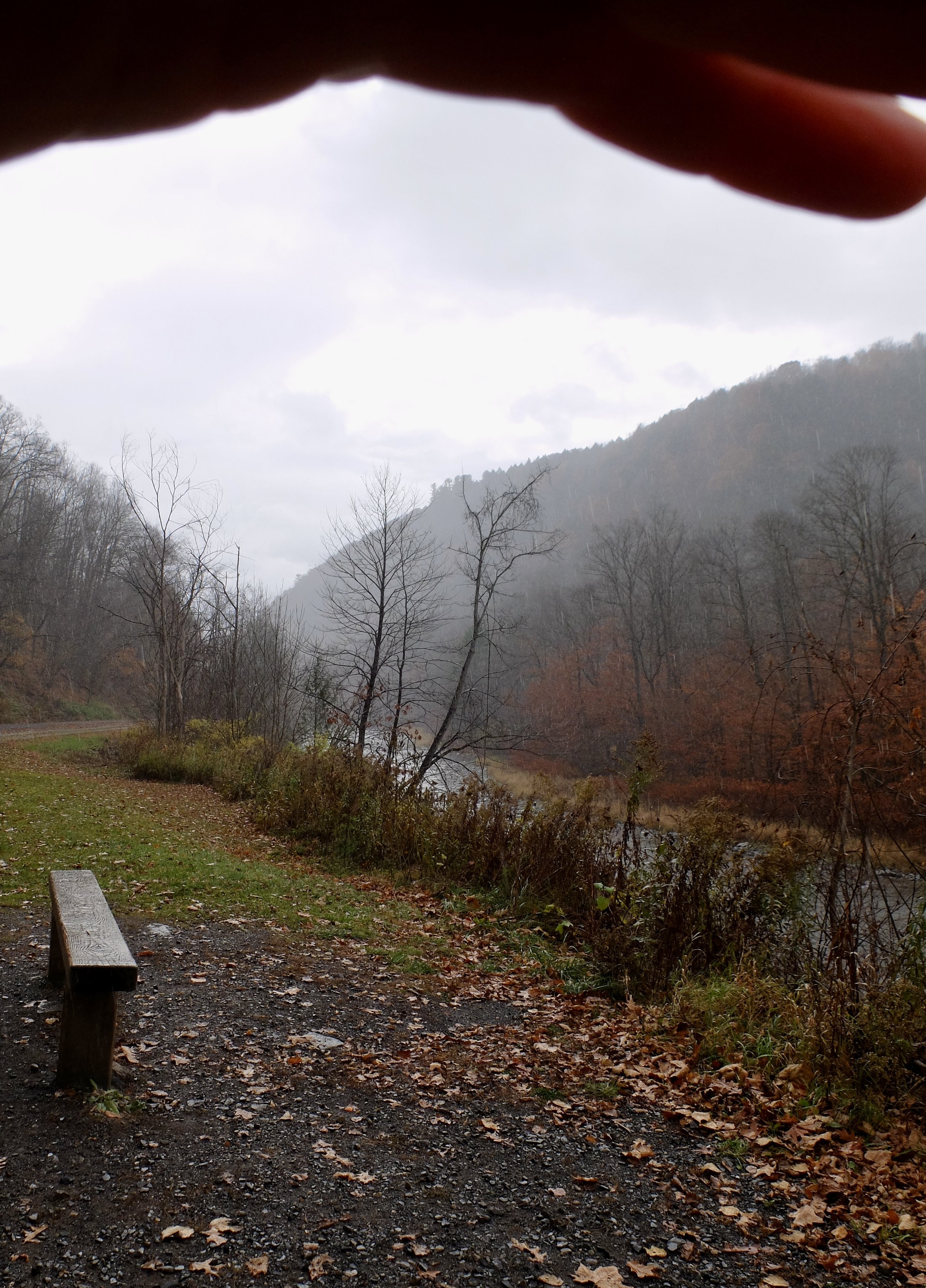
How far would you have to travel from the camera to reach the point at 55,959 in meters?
4.68

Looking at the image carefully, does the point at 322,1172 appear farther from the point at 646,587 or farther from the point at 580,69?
the point at 646,587

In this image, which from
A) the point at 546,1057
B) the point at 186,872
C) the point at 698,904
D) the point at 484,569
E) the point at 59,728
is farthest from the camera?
the point at 59,728

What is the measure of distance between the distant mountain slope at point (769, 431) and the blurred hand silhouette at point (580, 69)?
2.79ft

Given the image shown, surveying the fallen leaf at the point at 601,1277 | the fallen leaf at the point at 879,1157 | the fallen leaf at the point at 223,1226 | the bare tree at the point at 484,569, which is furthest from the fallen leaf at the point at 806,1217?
the bare tree at the point at 484,569

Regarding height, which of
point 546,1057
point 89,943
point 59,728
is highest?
point 89,943

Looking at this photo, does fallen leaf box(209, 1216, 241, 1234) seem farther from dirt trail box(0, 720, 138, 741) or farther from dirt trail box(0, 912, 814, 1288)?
dirt trail box(0, 720, 138, 741)

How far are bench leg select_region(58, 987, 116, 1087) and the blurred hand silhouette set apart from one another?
4.01 meters

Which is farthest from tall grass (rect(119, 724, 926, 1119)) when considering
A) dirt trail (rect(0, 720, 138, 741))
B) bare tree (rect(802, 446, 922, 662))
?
dirt trail (rect(0, 720, 138, 741))

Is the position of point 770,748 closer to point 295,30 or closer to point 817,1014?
point 817,1014

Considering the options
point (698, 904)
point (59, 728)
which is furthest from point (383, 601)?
point (59, 728)

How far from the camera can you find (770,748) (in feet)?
26.9

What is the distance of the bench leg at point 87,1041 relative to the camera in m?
3.55

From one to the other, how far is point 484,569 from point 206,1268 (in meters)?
12.5

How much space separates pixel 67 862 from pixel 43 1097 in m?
4.86
